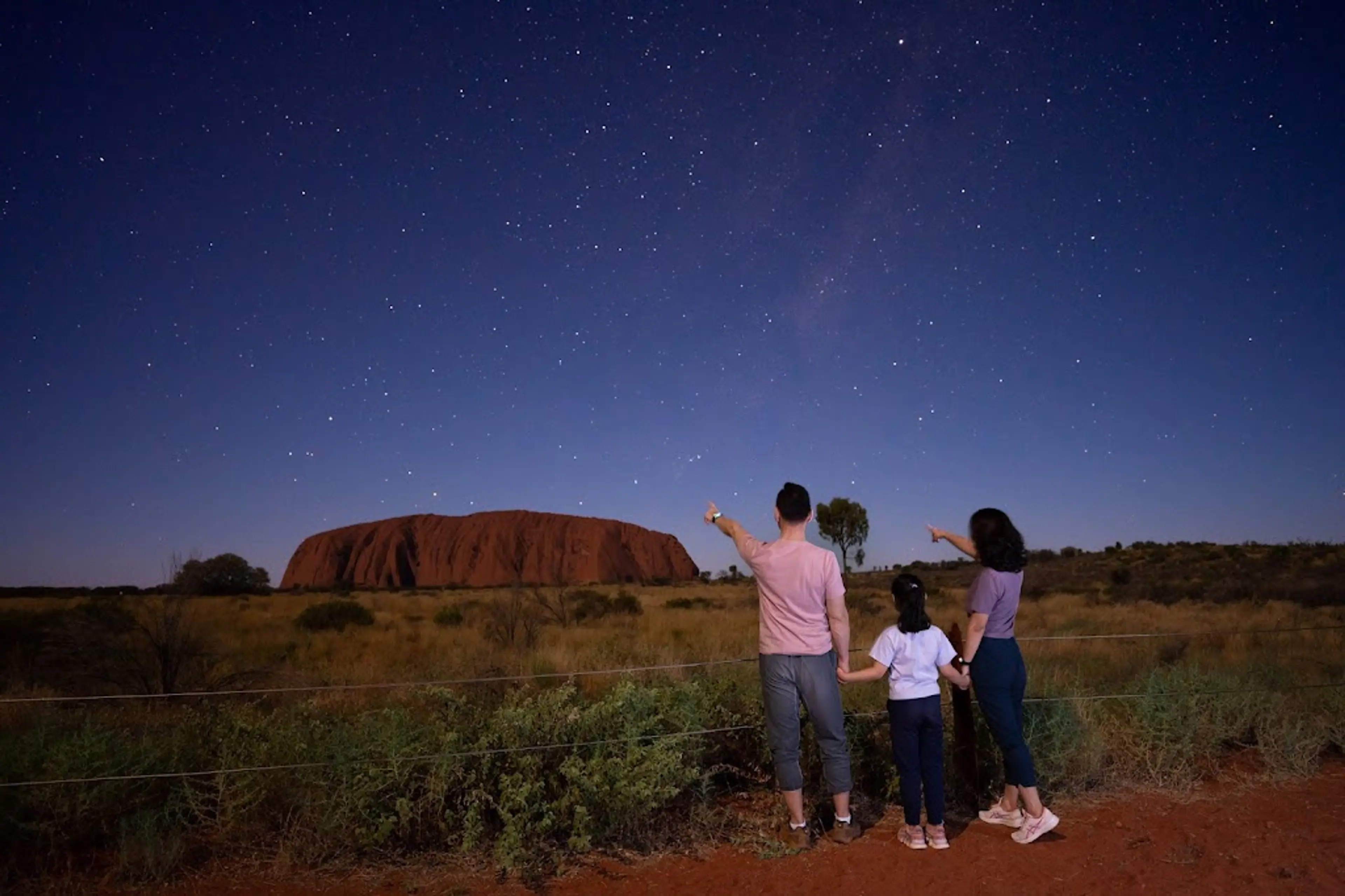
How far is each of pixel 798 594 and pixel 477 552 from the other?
3796 inches

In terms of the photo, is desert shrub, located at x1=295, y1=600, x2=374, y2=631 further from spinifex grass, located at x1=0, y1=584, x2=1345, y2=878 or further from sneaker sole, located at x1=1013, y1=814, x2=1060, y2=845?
sneaker sole, located at x1=1013, y1=814, x2=1060, y2=845

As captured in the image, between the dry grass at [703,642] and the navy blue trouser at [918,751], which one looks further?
the dry grass at [703,642]

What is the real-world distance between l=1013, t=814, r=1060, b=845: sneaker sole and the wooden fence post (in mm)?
599

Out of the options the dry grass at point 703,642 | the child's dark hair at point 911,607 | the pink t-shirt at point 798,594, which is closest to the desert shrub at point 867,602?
the dry grass at point 703,642

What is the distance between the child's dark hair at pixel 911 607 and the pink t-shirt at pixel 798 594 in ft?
1.33

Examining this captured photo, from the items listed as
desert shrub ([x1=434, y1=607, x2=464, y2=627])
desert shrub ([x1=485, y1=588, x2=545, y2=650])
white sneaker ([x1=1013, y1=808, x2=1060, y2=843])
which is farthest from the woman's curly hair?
desert shrub ([x1=434, y1=607, x2=464, y2=627])

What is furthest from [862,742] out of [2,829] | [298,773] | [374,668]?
[374,668]

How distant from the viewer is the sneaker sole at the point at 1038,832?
481 cm

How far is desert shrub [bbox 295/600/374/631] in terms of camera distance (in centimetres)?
2145

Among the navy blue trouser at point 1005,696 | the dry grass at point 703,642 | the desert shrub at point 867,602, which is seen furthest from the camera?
the desert shrub at point 867,602

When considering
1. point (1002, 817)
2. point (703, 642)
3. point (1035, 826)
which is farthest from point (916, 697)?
point (703, 642)

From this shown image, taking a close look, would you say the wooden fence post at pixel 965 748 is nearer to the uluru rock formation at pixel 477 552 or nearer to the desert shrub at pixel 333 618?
the desert shrub at pixel 333 618

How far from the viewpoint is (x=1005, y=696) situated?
4.77m

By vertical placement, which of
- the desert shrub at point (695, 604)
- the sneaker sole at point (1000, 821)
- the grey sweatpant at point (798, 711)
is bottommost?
the sneaker sole at point (1000, 821)
